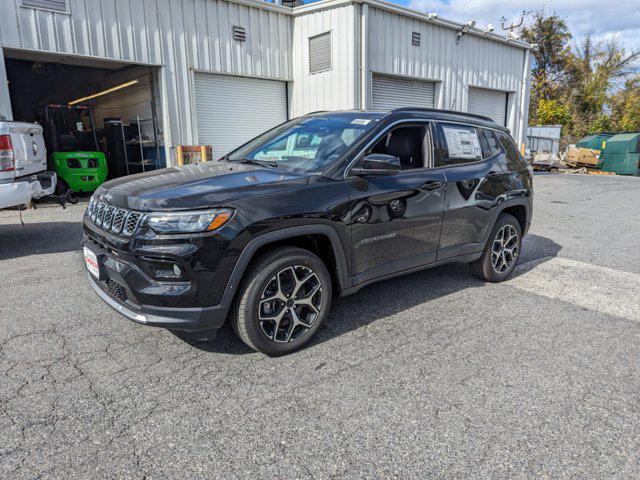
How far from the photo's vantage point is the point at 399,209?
3.78 m

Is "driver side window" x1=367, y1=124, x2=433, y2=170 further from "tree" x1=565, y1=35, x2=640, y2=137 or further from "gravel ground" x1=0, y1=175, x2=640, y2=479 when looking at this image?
"tree" x1=565, y1=35, x2=640, y2=137

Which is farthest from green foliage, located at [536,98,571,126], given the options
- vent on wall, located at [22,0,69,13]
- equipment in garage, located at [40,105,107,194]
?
vent on wall, located at [22,0,69,13]

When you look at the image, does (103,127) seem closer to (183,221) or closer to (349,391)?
(183,221)

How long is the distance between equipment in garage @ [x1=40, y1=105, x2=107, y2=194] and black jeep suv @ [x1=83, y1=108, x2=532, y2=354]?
25.9 feet

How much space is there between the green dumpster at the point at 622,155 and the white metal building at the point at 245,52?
390 inches

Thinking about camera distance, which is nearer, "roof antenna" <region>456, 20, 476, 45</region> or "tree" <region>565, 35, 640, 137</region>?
"roof antenna" <region>456, 20, 476, 45</region>

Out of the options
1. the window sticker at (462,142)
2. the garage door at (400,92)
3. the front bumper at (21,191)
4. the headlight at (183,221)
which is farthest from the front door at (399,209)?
the garage door at (400,92)

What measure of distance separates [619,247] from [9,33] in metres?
11.1

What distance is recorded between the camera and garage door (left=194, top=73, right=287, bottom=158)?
Answer: 11656 mm

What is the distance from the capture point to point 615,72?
1328 inches

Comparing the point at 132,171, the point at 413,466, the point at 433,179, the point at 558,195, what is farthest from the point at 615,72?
the point at 413,466

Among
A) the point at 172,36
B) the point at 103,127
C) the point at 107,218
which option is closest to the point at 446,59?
the point at 172,36

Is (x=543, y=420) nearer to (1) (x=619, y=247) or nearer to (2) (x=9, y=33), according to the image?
(1) (x=619, y=247)

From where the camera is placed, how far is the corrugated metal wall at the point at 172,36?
9133 mm
